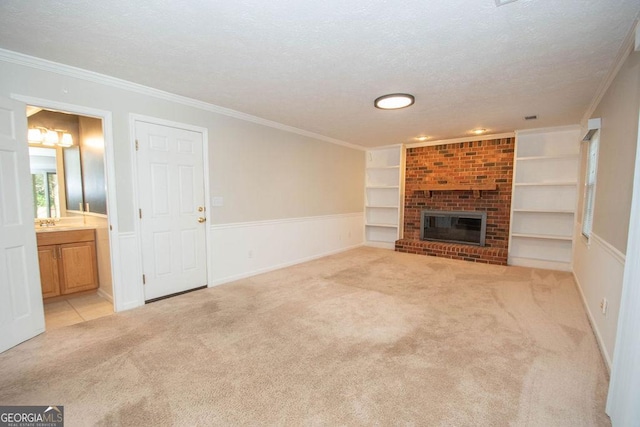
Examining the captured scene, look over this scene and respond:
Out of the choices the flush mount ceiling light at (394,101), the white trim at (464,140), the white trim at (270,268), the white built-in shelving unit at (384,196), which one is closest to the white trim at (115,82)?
the flush mount ceiling light at (394,101)

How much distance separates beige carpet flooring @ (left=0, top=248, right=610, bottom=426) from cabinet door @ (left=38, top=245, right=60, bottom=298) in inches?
41.2

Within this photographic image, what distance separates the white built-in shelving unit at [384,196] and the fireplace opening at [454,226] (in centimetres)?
59

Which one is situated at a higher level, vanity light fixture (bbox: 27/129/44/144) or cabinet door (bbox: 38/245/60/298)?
vanity light fixture (bbox: 27/129/44/144)

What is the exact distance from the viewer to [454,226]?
5.66 metres

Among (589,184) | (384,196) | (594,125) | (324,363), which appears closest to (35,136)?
(324,363)

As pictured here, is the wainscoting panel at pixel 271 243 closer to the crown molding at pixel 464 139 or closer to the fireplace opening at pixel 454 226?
the fireplace opening at pixel 454 226

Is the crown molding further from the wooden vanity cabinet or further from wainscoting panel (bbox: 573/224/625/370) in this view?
the wooden vanity cabinet

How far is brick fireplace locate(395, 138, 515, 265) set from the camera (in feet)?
16.7

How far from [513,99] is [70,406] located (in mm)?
4715

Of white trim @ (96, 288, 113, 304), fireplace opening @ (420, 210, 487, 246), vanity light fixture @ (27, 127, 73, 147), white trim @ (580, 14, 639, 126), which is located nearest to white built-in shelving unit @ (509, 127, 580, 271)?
fireplace opening @ (420, 210, 487, 246)

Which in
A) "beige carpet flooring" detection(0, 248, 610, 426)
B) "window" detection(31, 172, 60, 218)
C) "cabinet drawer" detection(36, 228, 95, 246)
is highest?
"window" detection(31, 172, 60, 218)

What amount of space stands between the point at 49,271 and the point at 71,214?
0.94m

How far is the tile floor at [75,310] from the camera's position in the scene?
2.75 metres

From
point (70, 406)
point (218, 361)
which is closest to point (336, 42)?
point (218, 361)
